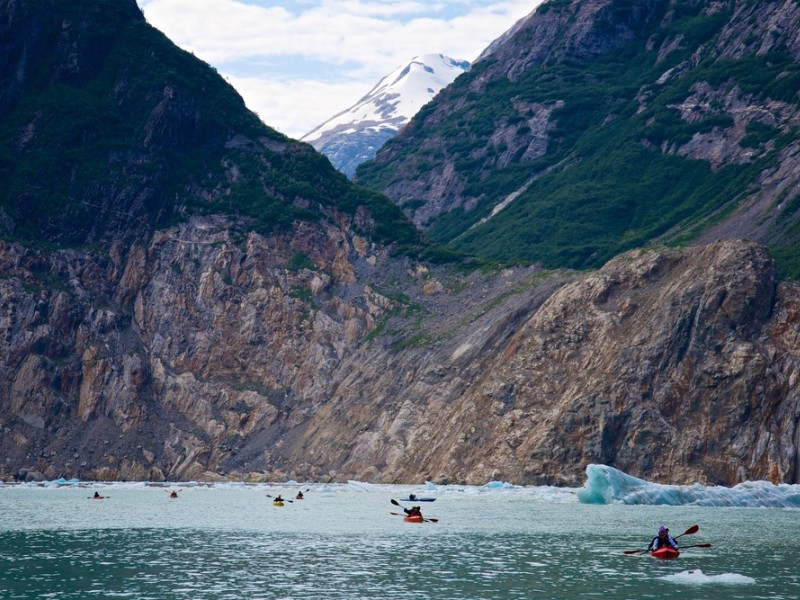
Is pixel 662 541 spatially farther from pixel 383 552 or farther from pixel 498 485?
pixel 498 485

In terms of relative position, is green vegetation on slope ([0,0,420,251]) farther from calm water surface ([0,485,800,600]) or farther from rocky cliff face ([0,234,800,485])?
calm water surface ([0,485,800,600])

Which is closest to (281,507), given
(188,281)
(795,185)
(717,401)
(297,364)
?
(717,401)

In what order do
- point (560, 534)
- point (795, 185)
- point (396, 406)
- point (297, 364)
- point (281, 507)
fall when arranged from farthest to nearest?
point (795, 185)
point (297, 364)
point (396, 406)
point (281, 507)
point (560, 534)

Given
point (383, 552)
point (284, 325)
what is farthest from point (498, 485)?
point (284, 325)

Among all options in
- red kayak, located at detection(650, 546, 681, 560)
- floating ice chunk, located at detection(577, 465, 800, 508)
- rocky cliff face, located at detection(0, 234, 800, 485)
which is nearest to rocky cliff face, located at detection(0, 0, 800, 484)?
rocky cliff face, located at detection(0, 234, 800, 485)

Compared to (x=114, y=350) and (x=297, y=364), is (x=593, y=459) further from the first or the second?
(x=114, y=350)

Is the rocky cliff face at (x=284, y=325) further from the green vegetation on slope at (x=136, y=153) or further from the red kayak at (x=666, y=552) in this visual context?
the red kayak at (x=666, y=552)
